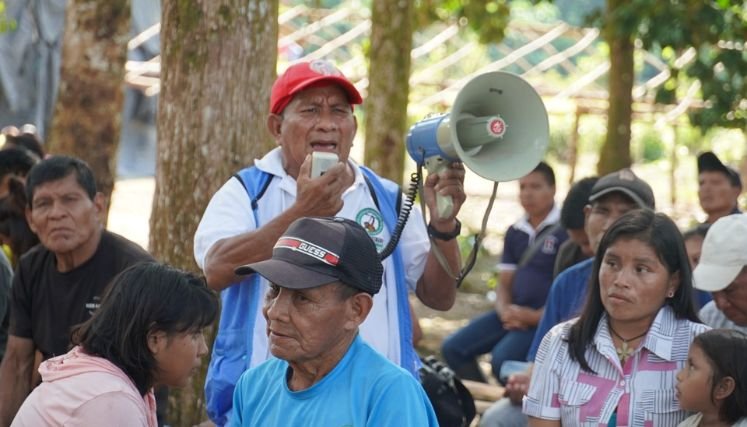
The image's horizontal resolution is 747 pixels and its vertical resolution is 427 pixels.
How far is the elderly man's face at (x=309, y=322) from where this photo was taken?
3.08 meters

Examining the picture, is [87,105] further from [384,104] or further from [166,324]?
[166,324]

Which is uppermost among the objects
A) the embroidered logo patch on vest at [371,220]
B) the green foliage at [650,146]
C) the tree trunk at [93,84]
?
the green foliage at [650,146]

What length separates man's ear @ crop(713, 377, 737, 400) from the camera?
13.1 feet

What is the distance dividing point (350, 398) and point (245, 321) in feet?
4.08

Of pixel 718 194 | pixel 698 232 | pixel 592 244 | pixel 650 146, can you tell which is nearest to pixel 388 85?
pixel 718 194

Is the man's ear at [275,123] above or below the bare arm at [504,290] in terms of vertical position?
above

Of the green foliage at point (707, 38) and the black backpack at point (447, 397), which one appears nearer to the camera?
the black backpack at point (447, 397)

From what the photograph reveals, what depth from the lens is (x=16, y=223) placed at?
21.6 feet

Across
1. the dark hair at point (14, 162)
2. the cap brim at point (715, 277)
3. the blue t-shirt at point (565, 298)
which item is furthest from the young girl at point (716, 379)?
the dark hair at point (14, 162)

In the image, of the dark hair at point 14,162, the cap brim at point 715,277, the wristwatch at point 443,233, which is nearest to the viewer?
the wristwatch at point 443,233

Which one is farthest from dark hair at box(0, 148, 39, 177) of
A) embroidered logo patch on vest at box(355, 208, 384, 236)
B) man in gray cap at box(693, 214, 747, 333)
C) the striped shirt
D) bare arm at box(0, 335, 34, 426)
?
man in gray cap at box(693, 214, 747, 333)

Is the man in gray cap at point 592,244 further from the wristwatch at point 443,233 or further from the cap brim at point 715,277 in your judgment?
the wristwatch at point 443,233

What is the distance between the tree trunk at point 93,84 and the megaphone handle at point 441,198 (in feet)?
15.7

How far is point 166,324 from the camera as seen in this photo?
3.77 metres
